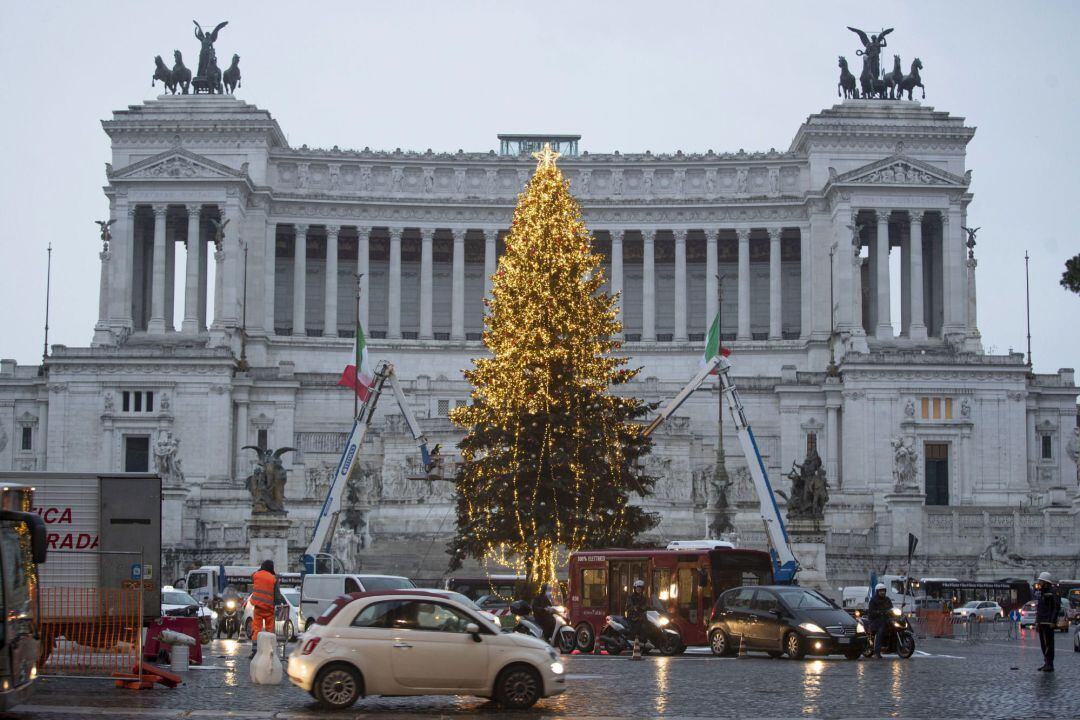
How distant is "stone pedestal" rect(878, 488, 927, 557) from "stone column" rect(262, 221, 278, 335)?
146 ft

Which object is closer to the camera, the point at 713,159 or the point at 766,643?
the point at 766,643

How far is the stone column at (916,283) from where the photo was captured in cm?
9944

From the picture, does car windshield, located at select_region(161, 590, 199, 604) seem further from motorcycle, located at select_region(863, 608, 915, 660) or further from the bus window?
motorcycle, located at select_region(863, 608, 915, 660)

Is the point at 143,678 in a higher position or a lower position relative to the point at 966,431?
lower

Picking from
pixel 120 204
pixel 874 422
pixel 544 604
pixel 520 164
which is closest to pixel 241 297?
pixel 120 204

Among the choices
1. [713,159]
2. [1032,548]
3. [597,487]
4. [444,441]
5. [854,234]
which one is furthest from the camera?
[713,159]

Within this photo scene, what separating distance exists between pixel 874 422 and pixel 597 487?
43.2 meters

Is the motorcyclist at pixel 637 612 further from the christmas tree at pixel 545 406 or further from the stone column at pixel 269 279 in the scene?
the stone column at pixel 269 279

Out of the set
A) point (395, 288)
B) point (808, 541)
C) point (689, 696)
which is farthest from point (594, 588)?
point (395, 288)

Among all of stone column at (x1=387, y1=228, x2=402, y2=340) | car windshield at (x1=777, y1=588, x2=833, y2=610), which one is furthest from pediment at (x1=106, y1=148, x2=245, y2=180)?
car windshield at (x1=777, y1=588, x2=833, y2=610)

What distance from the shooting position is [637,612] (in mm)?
40375

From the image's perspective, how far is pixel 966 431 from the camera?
295 feet

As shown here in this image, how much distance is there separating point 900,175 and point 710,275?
13338mm

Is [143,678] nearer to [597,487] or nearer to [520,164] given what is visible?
[597,487]
